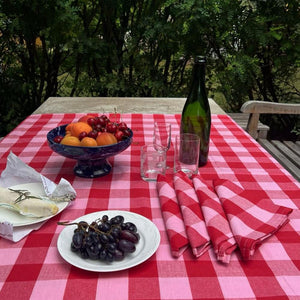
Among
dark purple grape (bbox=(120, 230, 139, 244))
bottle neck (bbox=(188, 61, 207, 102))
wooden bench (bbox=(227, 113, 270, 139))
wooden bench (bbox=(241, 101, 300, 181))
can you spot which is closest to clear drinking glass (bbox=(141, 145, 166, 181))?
bottle neck (bbox=(188, 61, 207, 102))

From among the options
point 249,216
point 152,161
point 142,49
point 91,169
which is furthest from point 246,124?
point 249,216

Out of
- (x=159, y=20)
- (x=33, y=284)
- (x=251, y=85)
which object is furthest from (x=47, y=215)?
(x=251, y=85)

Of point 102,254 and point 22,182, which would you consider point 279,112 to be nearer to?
point 22,182

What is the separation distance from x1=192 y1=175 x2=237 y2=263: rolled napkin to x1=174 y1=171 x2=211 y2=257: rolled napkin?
0.01 meters

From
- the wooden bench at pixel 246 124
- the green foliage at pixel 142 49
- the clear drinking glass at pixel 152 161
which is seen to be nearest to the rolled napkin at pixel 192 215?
the clear drinking glass at pixel 152 161

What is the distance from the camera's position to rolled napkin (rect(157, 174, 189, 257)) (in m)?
0.69

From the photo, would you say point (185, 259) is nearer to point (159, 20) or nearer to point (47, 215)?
point (47, 215)

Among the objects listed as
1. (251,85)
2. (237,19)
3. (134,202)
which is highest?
(237,19)

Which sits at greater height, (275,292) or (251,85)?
(275,292)

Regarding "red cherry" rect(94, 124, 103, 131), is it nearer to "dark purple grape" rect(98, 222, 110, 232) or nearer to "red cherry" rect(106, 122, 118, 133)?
"red cherry" rect(106, 122, 118, 133)

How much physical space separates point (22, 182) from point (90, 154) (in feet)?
0.68

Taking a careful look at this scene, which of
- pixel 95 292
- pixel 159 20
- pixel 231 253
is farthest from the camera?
pixel 159 20

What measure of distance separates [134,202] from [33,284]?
346 millimetres

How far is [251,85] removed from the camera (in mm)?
3322
